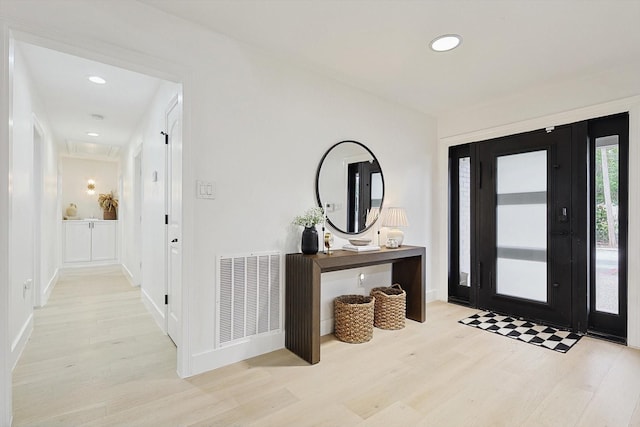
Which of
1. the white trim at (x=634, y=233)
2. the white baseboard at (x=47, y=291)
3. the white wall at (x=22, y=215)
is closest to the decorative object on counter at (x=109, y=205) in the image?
the white baseboard at (x=47, y=291)

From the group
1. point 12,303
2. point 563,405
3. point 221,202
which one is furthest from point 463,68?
point 12,303

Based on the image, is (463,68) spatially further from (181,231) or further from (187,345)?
(187,345)

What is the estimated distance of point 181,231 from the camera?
7.00 feet

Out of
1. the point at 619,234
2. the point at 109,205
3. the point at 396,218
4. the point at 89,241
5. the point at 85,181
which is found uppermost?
the point at 85,181

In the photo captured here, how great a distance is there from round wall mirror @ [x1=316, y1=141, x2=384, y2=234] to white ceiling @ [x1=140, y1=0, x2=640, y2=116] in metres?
0.70

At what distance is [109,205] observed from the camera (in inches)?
287

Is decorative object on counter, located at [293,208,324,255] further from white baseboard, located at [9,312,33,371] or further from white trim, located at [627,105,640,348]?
white trim, located at [627,105,640,348]

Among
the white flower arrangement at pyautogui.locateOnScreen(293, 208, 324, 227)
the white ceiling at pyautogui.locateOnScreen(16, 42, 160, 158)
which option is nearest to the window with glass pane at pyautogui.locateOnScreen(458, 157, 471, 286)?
the white flower arrangement at pyautogui.locateOnScreen(293, 208, 324, 227)

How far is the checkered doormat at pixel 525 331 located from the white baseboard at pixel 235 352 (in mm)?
1925

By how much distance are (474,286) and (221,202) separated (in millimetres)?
3006

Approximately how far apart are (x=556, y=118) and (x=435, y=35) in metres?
1.70

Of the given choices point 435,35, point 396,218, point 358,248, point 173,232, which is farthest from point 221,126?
point 396,218

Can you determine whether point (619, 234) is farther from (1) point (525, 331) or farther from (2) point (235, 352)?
(2) point (235, 352)

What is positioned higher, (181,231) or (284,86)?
(284,86)
